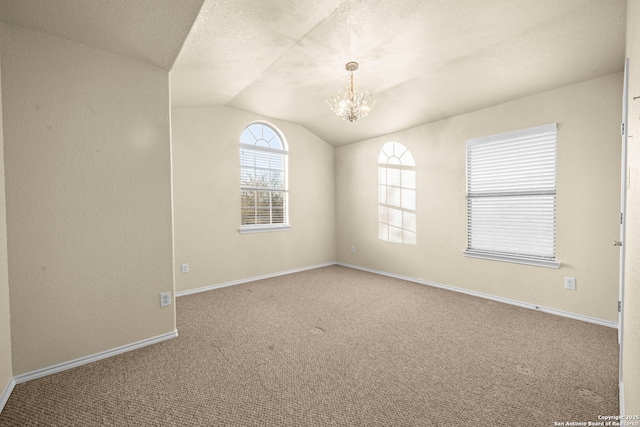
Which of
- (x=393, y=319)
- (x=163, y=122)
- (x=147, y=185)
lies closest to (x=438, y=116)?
(x=393, y=319)

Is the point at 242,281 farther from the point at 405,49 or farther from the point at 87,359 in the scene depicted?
the point at 405,49

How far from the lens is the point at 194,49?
2.27 meters

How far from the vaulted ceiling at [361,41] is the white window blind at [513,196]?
1.71ft

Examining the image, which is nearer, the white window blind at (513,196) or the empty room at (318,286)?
the empty room at (318,286)

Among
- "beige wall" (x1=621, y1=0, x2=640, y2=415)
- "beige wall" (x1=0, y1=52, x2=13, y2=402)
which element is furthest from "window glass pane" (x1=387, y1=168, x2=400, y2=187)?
A: "beige wall" (x1=0, y1=52, x2=13, y2=402)

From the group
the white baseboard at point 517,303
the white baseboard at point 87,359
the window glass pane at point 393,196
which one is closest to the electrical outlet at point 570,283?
the white baseboard at point 517,303

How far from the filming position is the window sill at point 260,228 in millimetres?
4227

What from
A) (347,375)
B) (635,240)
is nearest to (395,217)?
(347,375)

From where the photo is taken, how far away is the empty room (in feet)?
5.44

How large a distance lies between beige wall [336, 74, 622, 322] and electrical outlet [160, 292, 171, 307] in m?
3.24

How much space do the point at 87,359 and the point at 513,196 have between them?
4.34 metres

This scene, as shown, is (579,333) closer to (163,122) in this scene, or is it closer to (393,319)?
(393,319)

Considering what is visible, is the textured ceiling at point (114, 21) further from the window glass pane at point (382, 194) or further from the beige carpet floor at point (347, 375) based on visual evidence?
the window glass pane at point (382, 194)

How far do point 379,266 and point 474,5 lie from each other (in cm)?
362
